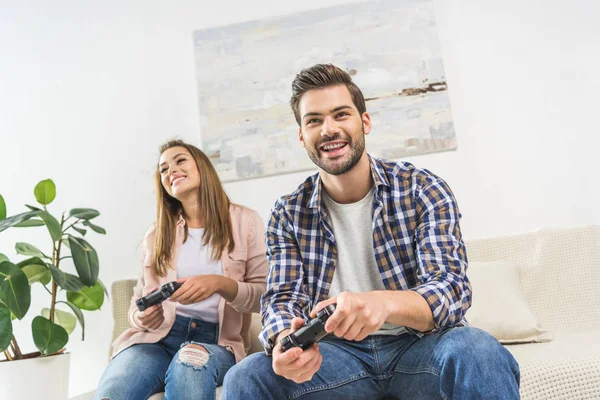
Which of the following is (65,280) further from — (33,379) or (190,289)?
(190,289)

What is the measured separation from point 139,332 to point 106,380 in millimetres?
216

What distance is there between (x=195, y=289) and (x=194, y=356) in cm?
18

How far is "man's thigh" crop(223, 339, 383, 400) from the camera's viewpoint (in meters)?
0.98

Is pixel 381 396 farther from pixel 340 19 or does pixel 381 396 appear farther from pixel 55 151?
pixel 55 151

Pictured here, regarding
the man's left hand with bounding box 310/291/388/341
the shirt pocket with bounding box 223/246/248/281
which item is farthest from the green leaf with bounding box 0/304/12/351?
the man's left hand with bounding box 310/291/388/341

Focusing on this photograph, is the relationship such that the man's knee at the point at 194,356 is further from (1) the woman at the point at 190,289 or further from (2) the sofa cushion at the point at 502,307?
(2) the sofa cushion at the point at 502,307

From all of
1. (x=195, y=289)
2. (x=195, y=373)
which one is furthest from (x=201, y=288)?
(x=195, y=373)

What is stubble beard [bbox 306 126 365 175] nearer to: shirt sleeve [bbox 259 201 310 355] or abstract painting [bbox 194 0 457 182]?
shirt sleeve [bbox 259 201 310 355]

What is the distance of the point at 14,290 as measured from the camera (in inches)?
67.6

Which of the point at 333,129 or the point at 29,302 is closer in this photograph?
the point at 333,129

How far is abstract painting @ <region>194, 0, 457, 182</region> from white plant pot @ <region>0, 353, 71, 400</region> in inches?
38.8

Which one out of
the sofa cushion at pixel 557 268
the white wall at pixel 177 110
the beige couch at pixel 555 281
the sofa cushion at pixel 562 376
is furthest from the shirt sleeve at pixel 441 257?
the white wall at pixel 177 110

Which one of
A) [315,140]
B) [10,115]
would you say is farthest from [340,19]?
[10,115]

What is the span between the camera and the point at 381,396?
1080mm
